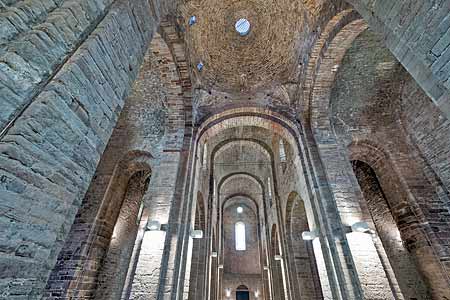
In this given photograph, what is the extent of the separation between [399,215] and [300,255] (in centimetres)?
403

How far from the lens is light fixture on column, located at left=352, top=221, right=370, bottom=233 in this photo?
5.14m

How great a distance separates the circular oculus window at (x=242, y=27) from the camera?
8.89 m

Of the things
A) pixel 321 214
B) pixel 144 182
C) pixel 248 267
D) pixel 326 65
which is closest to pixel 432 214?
pixel 321 214

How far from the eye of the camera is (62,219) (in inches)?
84.0

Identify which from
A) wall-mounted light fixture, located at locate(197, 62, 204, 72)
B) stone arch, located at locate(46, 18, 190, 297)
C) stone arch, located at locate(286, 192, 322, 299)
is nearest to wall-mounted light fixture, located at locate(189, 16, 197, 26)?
stone arch, located at locate(46, 18, 190, 297)

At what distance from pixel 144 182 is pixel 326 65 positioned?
8453 mm

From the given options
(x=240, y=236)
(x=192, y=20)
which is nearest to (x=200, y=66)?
(x=192, y=20)

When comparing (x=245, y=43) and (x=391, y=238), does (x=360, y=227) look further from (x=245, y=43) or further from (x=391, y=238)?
(x=245, y=43)

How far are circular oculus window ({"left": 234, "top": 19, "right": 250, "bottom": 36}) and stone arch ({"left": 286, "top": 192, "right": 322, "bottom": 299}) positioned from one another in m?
6.81

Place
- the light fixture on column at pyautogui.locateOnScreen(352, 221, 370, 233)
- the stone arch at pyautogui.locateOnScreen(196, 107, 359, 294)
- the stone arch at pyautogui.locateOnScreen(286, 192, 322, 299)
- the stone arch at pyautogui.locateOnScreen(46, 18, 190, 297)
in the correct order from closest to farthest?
1. the light fixture on column at pyautogui.locateOnScreen(352, 221, 370, 233)
2. the stone arch at pyautogui.locateOnScreen(196, 107, 359, 294)
3. the stone arch at pyautogui.locateOnScreen(46, 18, 190, 297)
4. the stone arch at pyautogui.locateOnScreen(286, 192, 322, 299)

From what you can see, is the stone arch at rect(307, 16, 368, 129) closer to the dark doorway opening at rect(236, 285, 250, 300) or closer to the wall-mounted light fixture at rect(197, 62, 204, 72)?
the wall-mounted light fixture at rect(197, 62, 204, 72)

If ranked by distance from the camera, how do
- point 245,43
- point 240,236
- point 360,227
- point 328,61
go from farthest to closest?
point 240,236 → point 245,43 → point 328,61 → point 360,227

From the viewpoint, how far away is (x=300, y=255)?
9.16 m

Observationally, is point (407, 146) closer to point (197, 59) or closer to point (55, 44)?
point (197, 59)
